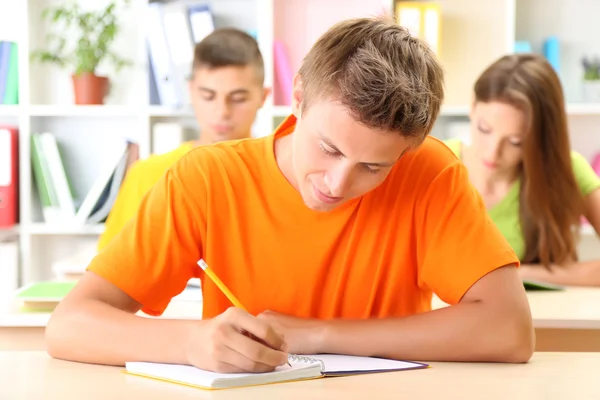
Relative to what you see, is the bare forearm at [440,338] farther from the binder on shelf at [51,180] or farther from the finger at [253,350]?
the binder on shelf at [51,180]

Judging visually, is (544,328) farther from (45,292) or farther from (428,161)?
(45,292)

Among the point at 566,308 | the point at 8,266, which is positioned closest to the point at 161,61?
the point at 8,266

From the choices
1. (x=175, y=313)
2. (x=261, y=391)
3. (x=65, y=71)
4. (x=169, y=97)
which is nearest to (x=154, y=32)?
(x=169, y=97)

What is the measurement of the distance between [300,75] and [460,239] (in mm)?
369

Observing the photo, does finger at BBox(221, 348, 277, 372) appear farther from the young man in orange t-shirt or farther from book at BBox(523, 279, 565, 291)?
book at BBox(523, 279, 565, 291)

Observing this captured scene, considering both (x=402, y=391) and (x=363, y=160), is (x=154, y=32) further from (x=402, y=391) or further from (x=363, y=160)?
(x=402, y=391)

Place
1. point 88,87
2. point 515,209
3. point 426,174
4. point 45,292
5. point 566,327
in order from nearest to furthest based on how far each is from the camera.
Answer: point 426,174
point 566,327
point 45,292
point 515,209
point 88,87

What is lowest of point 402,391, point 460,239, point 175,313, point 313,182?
point 175,313

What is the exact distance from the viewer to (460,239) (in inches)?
56.9

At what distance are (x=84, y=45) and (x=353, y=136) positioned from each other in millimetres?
2772

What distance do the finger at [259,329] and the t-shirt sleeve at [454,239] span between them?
0.38 meters

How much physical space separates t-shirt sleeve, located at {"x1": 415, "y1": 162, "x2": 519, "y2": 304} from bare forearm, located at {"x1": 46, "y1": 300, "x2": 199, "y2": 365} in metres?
0.44

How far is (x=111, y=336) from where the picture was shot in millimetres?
1291

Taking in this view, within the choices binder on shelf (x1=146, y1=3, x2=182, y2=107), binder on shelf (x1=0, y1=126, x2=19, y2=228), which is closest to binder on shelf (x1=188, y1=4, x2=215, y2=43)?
binder on shelf (x1=146, y1=3, x2=182, y2=107)
